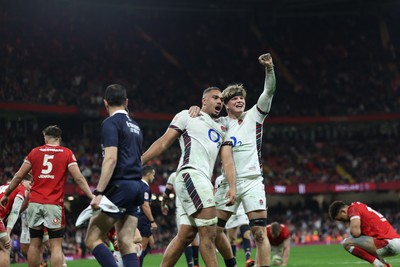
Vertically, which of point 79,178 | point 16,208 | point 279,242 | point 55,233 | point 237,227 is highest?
point 79,178

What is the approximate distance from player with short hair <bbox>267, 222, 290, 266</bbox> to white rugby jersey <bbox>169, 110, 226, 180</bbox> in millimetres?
8794

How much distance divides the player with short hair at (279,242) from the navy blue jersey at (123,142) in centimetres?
989

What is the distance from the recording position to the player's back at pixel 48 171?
10539 millimetres

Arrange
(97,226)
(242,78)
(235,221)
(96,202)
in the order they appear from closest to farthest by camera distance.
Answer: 1. (96,202)
2. (97,226)
3. (235,221)
4. (242,78)

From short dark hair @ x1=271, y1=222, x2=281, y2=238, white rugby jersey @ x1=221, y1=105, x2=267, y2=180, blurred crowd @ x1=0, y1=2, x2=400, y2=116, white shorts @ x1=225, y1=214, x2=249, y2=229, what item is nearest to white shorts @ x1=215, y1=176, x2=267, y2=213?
white rugby jersey @ x1=221, y1=105, x2=267, y2=180

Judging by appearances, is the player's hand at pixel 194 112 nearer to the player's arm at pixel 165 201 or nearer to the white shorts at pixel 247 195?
the white shorts at pixel 247 195

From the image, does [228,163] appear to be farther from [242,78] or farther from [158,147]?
[242,78]

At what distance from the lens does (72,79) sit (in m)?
42.4

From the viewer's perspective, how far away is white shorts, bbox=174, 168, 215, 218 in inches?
350

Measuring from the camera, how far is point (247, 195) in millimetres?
10398

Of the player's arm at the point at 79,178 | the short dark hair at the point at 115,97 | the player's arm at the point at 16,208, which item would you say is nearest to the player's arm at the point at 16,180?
the player's arm at the point at 79,178

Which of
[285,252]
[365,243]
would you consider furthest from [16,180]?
[285,252]

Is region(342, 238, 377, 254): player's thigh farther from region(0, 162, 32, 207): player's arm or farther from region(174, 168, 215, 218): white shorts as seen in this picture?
region(0, 162, 32, 207): player's arm

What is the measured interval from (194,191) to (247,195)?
66.0 inches
